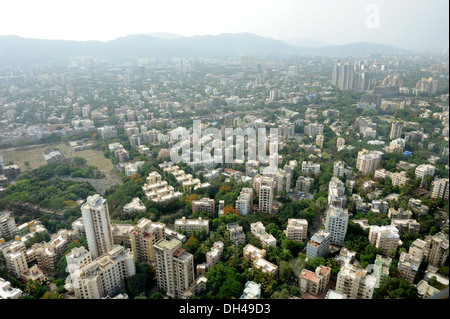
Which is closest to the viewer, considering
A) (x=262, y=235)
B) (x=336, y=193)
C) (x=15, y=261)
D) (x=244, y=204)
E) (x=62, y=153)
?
(x=15, y=261)

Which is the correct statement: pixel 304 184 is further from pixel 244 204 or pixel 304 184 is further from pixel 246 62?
pixel 246 62

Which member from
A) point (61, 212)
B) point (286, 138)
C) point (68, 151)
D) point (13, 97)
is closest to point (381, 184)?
point (286, 138)

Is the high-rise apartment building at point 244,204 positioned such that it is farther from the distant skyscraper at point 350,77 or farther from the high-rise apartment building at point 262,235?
the distant skyscraper at point 350,77

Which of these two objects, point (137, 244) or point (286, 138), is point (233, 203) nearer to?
point (137, 244)

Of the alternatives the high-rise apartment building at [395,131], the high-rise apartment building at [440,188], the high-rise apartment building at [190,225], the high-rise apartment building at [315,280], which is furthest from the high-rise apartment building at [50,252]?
the high-rise apartment building at [395,131]

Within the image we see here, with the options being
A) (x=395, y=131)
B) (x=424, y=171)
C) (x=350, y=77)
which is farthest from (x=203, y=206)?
(x=350, y=77)
